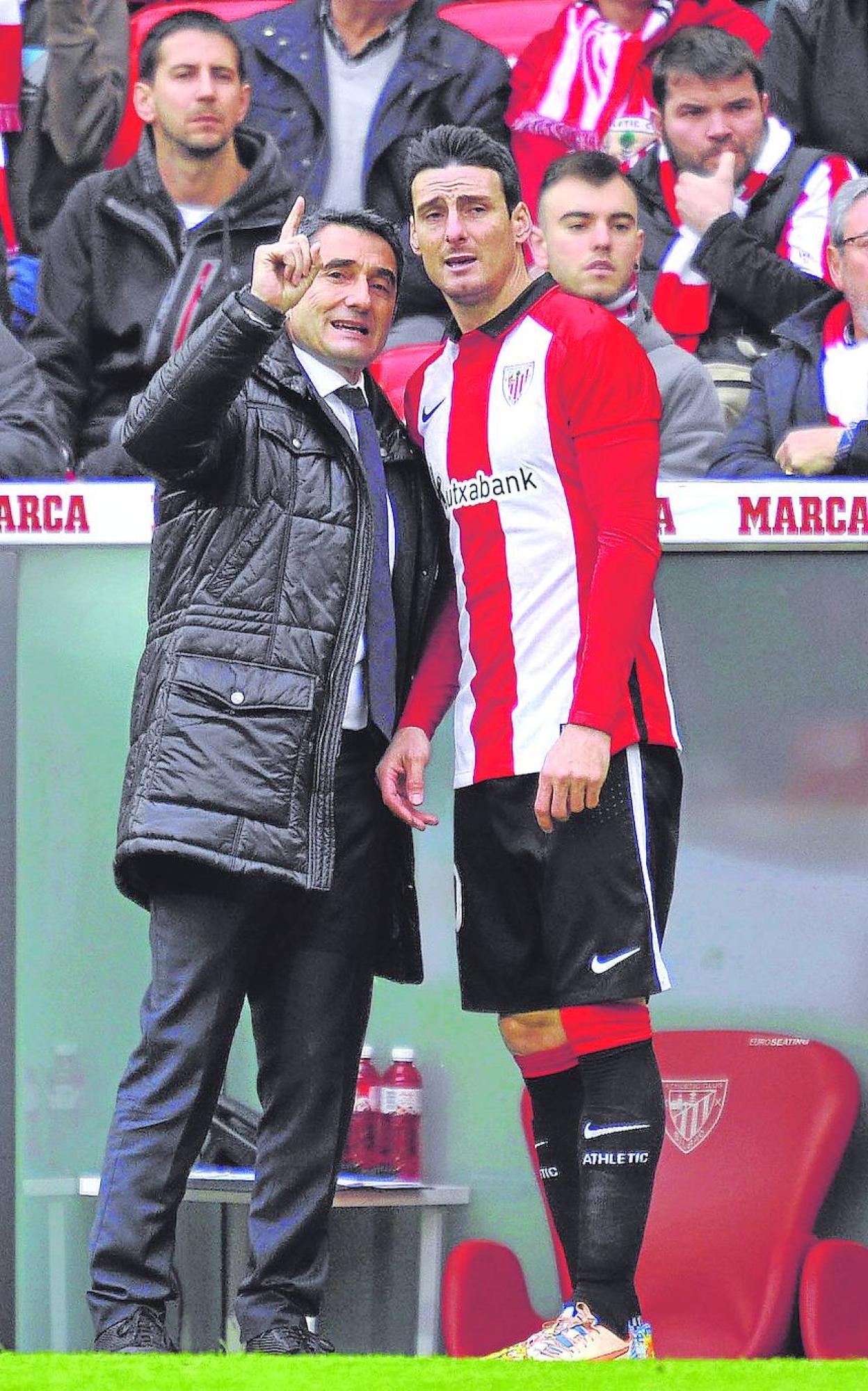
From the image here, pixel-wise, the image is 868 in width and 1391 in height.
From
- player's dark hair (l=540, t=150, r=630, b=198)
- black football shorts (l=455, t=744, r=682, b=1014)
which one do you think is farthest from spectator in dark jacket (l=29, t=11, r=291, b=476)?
black football shorts (l=455, t=744, r=682, b=1014)

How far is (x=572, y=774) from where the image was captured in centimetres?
277

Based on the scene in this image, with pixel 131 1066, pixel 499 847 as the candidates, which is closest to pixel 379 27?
Result: pixel 499 847

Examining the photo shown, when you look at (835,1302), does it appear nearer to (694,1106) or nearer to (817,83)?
(694,1106)

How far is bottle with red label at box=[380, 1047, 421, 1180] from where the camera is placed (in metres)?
4.10

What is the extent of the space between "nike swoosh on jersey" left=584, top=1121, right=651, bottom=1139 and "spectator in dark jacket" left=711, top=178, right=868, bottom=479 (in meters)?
1.67

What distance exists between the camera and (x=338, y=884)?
2.93 m

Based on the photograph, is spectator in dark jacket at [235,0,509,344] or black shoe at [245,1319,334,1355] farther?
spectator in dark jacket at [235,0,509,344]

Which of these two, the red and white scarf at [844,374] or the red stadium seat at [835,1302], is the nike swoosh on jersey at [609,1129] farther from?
the red and white scarf at [844,374]

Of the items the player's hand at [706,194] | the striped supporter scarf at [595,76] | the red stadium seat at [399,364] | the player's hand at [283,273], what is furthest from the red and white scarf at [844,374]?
the player's hand at [283,273]

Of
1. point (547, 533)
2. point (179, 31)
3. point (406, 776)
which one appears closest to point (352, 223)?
point (547, 533)

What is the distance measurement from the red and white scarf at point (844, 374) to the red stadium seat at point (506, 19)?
959mm

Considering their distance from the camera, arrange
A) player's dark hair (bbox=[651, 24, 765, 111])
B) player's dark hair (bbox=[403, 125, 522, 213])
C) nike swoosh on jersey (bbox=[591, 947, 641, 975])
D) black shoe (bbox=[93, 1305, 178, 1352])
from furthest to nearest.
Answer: player's dark hair (bbox=[651, 24, 765, 111])
player's dark hair (bbox=[403, 125, 522, 213])
nike swoosh on jersey (bbox=[591, 947, 641, 975])
black shoe (bbox=[93, 1305, 178, 1352])

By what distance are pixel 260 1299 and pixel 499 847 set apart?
0.76 meters

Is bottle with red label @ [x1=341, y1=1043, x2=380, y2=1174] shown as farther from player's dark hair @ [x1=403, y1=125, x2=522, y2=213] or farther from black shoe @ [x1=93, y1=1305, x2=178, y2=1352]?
player's dark hair @ [x1=403, y1=125, x2=522, y2=213]
